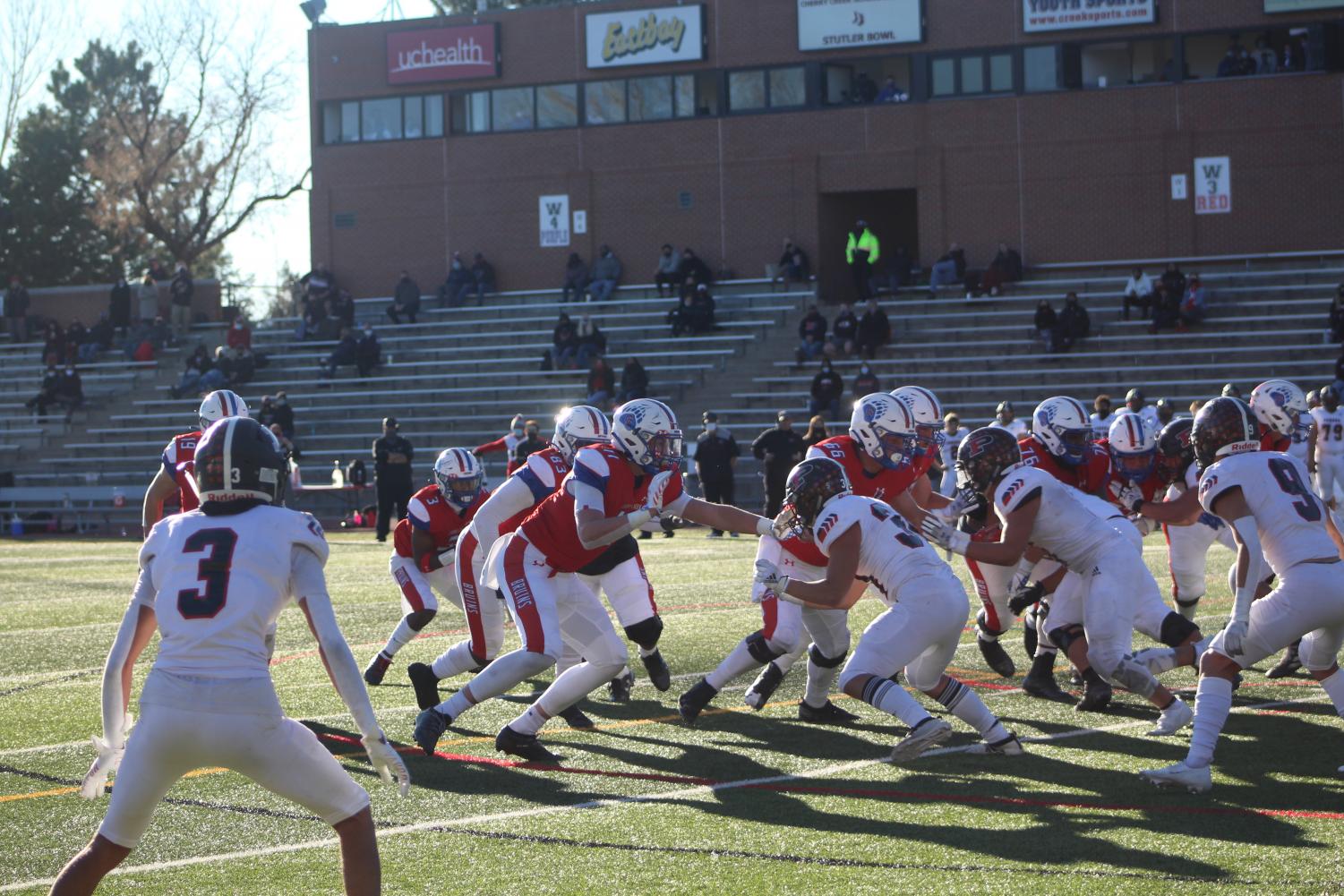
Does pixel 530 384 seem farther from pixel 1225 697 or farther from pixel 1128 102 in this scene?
pixel 1225 697

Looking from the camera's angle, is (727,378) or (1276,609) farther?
(727,378)

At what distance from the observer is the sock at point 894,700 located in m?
7.48

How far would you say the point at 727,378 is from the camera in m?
31.4

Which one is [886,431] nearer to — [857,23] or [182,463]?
[182,463]

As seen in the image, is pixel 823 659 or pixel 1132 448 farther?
pixel 1132 448

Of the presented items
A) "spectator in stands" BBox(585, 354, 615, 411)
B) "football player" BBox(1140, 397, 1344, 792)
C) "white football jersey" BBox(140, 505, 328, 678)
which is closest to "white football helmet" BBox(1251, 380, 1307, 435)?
"football player" BBox(1140, 397, 1344, 792)

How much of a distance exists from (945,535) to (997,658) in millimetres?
2519

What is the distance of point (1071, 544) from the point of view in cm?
854

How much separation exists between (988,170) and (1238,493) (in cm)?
2747

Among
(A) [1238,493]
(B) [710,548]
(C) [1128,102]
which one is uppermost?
(C) [1128,102]

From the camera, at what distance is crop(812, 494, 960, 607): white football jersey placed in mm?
7773

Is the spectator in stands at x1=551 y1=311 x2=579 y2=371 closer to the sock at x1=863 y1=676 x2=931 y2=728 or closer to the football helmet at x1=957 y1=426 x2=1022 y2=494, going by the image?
the football helmet at x1=957 y1=426 x2=1022 y2=494

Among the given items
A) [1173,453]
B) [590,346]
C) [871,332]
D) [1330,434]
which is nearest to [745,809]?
[1173,453]

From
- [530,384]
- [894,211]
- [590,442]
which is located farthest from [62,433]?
[590,442]
